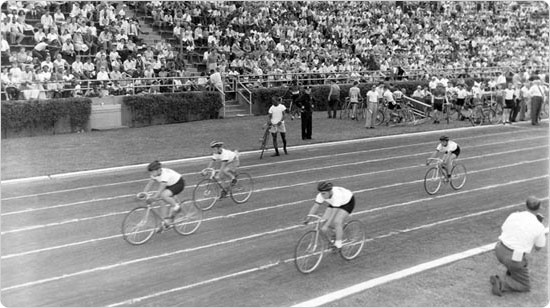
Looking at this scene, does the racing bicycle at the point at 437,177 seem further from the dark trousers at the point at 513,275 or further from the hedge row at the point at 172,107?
the hedge row at the point at 172,107

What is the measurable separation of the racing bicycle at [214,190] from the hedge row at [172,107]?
1266 centimetres

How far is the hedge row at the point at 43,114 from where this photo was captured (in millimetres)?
22688

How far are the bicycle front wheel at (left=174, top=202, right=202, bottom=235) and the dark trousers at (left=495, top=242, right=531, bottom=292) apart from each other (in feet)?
19.4

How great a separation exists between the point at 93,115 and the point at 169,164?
7338mm

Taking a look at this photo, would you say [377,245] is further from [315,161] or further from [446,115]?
[446,115]

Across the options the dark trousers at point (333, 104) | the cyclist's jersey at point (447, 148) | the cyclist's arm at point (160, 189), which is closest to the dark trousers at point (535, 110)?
the dark trousers at point (333, 104)

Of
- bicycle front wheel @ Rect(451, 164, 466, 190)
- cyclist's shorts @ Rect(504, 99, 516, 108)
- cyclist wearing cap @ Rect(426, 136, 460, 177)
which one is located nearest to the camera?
cyclist wearing cap @ Rect(426, 136, 460, 177)

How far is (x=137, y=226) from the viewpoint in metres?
12.0

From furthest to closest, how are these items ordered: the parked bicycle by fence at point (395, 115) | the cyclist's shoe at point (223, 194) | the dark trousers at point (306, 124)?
the parked bicycle by fence at point (395, 115), the dark trousers at point (306, 124), the cyclist's shoe at point (223, 194)

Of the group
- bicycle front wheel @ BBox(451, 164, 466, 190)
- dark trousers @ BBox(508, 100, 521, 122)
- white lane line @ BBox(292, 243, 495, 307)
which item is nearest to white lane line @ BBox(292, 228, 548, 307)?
white lane line @ BBox(292, 243, 495, 307)

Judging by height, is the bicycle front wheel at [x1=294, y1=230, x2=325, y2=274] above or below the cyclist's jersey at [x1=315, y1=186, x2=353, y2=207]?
below

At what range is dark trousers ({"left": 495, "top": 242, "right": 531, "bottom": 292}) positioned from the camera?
30.3 ft

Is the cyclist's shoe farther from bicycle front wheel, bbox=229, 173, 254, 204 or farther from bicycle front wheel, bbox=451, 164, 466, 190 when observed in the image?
bicycle front wheel, bbox=451, 164, 466, 190

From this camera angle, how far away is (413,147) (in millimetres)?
23422
